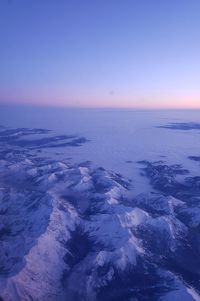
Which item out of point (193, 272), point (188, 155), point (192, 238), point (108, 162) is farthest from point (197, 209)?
point (188, 155)

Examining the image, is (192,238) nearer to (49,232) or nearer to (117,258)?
(117,258)

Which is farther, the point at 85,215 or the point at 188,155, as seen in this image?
the point at 188,155

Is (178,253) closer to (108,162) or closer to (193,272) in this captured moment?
(193,272)

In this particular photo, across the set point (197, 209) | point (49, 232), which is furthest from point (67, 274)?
point (197, 209)

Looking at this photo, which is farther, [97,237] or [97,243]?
[97,237]

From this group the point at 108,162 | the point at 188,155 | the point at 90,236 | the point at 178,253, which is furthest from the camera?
the point at 188,155

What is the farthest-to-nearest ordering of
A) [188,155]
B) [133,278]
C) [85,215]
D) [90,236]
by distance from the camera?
[188,155]
[85,215]
[90,236]
[133,278]
